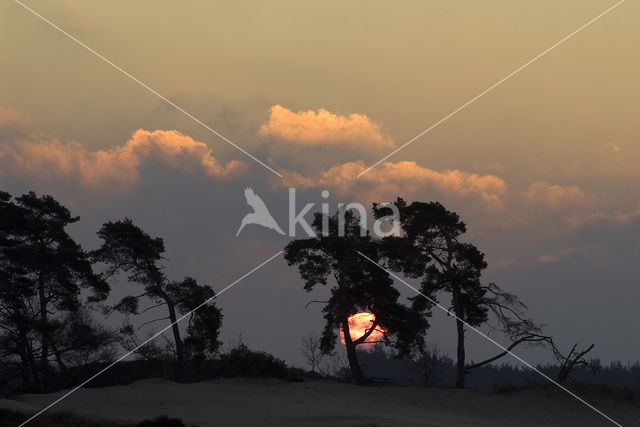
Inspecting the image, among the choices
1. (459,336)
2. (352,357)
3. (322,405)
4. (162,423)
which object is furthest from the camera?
(352,357)

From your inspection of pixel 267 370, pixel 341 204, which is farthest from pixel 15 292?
pixel 341 204

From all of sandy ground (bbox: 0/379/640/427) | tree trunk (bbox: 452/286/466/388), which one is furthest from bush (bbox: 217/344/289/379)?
tree trunk (bbox: 452/286/466/388)

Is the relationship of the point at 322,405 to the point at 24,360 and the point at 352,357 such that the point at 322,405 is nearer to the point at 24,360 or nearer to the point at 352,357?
the point at 352,357

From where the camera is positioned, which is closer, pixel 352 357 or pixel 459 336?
pixel 459 336

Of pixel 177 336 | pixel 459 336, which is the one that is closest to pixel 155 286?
A: pixel 177 336

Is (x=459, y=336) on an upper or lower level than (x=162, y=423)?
upper

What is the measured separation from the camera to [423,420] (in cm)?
2919

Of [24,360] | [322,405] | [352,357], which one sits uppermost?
[352,357]

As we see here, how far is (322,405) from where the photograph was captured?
110ft

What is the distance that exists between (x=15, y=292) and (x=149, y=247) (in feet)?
29.4

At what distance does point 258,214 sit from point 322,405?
16.9 meters

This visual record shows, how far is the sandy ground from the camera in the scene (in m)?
28.6

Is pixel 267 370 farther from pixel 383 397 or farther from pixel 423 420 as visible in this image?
pixel 423 420

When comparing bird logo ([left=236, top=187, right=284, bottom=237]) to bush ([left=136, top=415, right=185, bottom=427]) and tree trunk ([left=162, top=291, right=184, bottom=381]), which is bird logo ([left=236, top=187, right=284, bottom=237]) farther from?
bush ([left=136, top=415, right=185, bottom=427])
